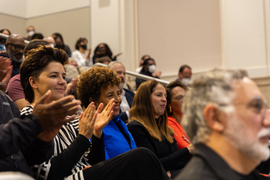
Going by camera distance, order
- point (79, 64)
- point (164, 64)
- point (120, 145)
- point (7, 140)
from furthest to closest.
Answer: point (164, 64), point (79, 64), point (120, 145), point (7, 140)

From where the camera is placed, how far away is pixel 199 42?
24.7 feet

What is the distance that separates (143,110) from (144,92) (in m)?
0.19

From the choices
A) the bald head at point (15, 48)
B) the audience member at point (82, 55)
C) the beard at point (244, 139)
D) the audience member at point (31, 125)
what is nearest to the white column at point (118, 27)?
the audience member at point (82, 55)

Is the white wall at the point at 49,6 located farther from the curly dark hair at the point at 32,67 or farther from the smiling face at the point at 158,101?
the curly dark hair at the point at 32,67

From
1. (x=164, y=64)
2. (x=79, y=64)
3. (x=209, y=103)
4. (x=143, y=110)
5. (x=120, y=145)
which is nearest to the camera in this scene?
→ (x=209, y=103)

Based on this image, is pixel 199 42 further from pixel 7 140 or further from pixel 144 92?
pixel 7 140

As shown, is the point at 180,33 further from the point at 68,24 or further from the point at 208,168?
the point at 208,168

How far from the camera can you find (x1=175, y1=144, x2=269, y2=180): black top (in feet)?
3.39

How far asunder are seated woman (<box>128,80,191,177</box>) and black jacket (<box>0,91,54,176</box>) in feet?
4.05

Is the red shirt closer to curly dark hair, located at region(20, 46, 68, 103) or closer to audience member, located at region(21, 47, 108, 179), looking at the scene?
audience member, located at region(21, 47, 108, 179)

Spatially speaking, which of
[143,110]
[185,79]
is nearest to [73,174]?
[143,110]

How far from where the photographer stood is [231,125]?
113 centimetres

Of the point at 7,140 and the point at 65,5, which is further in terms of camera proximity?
the point at 65,5

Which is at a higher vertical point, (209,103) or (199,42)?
(199,42)
